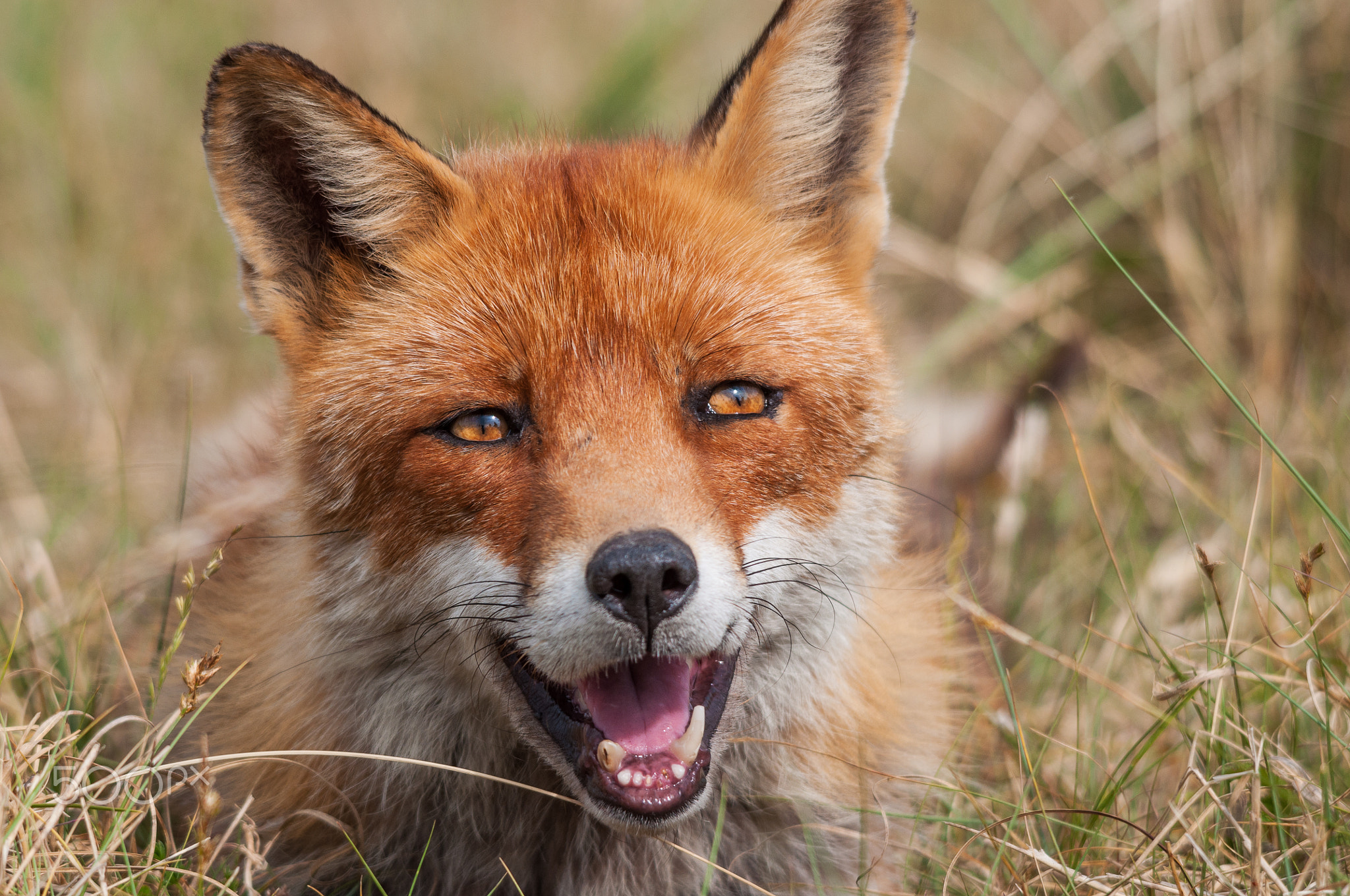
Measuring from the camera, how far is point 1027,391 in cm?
475

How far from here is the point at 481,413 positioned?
268cm

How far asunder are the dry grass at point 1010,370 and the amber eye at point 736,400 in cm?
85

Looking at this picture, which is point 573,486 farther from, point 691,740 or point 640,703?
point 691,740

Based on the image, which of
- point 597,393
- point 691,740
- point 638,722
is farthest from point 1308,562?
point 597,393

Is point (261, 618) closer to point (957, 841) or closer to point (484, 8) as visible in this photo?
point (957, 841)

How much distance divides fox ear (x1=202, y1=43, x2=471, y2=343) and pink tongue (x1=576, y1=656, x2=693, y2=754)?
1237mm

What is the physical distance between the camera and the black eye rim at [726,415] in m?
2.73

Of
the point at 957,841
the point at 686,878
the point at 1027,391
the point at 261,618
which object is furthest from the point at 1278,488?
the point at 261,618

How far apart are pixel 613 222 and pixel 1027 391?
8.25ft

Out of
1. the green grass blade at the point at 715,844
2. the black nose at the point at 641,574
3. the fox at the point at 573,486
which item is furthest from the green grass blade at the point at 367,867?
the black nose at the point at 641,574

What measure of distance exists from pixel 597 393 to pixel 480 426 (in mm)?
296

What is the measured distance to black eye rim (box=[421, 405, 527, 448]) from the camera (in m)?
2.66

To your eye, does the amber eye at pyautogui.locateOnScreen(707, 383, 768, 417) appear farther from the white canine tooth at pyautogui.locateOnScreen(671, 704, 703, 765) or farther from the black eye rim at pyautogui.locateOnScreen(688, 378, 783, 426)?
the white canine tooth at pyautogui.locateOnScreen(671, 704, 703, 765)

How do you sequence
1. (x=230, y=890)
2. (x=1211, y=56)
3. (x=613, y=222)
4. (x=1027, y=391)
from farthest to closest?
(x=1211, y=56)
(x=1027, y=391)
(x=613, y=222)
(x=230, y=890)
